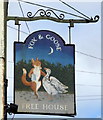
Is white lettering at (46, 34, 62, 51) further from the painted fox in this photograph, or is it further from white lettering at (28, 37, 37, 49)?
the painted fox

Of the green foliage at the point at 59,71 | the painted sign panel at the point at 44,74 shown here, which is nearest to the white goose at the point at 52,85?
the painted sign panel at the point at 44,74

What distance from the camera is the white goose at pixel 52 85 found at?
10.6 meters

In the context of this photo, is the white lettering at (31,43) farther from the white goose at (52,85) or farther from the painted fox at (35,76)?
the white goose at (52,85)

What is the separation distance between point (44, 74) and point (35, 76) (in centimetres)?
24

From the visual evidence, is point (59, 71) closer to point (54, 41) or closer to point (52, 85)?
point (52, 85)

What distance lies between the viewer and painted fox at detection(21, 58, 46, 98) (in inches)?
419

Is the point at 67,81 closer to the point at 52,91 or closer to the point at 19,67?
the point at 52,91

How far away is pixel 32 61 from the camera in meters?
10.8

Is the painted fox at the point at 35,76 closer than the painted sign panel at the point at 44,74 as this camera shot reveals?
No

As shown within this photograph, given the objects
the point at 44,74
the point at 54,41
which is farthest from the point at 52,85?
the point at 54,41

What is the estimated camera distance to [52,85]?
10.6 meters

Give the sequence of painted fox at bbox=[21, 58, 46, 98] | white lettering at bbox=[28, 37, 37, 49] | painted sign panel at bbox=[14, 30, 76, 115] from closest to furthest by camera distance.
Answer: painted sign panel at bbox=[14, 30, 76, 115]
painted fox at bbox=[21, 58, 46, 98]
white lettering at bbox=[28, 37, 37, 49]

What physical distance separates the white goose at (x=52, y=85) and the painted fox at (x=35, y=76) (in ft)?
0.44

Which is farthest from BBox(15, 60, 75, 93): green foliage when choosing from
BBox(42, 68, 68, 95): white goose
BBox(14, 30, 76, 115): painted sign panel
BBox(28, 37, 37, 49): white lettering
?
BBox(28, 37, 37, 49): white lettering
